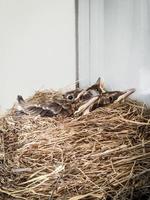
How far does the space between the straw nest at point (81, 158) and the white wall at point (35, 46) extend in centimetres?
36

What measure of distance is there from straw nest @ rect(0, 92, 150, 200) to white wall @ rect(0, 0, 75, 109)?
0.36 metres

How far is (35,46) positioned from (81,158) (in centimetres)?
61

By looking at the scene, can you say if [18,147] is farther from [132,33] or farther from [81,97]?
[132,33]

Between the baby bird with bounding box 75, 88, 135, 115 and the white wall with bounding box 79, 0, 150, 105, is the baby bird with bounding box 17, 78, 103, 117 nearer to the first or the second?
the baby bird with bounding box 75, 88, 135, 115

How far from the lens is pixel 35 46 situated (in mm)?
1341

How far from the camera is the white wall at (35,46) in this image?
127 centimetres

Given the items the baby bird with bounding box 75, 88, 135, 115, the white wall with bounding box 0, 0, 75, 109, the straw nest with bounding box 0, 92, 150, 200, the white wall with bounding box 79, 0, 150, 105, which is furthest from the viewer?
the white wall with bounding box 0, 0, 75, 109

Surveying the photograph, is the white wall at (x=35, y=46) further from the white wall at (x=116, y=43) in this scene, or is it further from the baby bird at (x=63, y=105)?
the baby bird at (x=63, y=105)

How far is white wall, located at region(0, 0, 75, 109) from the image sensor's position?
127cm

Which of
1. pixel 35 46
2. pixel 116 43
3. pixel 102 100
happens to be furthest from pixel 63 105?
pixel 35 46

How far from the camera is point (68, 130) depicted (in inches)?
36.3

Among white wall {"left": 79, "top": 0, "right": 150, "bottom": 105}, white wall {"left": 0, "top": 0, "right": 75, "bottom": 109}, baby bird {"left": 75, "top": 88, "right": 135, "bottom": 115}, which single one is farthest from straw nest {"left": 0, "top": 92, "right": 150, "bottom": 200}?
white wall {"left": 0, "top": 0, "right": 75, "bottom": 109}

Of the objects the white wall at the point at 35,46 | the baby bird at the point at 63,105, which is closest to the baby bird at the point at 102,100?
the baby bird at the point at 63,105

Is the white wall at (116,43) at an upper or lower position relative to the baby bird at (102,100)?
upper
